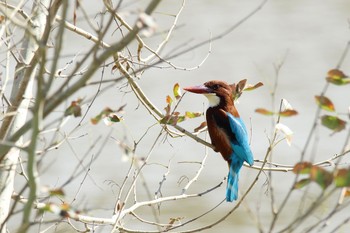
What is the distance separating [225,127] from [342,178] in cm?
190

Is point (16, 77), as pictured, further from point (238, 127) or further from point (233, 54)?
point (233, 54)

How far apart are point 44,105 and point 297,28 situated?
661 centimetres

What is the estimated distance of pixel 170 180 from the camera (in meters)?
6.23

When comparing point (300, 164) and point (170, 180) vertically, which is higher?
point (170, 180)

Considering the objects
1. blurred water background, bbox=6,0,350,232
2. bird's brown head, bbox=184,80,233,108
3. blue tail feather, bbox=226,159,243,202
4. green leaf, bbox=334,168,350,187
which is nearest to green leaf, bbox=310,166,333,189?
green leaf, bbox=334,168,350,187

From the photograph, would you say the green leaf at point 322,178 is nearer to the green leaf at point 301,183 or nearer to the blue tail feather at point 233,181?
the green leaf at point 301,183

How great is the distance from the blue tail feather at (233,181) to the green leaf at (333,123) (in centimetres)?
151

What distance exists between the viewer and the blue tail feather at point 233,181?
3709 millimetres

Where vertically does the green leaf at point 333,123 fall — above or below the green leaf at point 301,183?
above

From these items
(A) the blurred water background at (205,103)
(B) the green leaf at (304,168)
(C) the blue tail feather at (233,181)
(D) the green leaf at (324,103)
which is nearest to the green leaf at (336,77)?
(D) the green leaf at (324,103)

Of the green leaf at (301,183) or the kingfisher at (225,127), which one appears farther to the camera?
the kingfisher at (225,127)

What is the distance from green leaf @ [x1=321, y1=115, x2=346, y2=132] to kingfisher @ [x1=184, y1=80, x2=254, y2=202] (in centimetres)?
158

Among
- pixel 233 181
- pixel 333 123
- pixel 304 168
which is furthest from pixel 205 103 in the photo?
pixel 304 168

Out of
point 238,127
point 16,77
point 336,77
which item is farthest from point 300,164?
point 238,127
